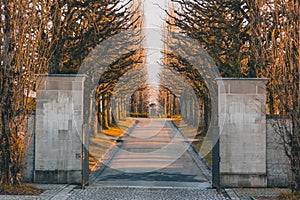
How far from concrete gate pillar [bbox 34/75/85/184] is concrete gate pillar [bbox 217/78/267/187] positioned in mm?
3898

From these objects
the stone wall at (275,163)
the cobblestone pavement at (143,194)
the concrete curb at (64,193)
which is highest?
the stone wall at (275,163)

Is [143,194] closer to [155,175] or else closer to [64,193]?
[64,193]

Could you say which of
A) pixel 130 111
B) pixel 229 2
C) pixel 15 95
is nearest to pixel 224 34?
pixel 229 2

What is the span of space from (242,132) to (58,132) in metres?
5.00

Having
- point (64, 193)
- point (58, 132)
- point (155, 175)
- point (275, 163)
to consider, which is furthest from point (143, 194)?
point (155, 175)

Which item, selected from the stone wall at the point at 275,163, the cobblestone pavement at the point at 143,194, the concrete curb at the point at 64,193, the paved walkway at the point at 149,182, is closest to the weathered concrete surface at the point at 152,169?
the paved walkway at the point at 149,182

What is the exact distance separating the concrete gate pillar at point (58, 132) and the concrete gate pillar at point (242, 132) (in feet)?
12.8

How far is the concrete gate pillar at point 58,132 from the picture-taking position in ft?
44.3

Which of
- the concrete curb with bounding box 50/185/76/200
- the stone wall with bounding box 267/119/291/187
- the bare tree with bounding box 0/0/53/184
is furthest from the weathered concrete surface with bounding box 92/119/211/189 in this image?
the bare tree with bounding box 0/0/53/184

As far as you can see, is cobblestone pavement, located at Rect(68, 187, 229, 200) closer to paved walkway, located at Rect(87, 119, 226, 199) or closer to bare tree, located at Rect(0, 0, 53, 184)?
paved walkway, located at Rect(87, 119, 226, 199)

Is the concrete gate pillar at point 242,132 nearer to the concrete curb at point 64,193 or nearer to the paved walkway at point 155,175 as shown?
the paved walkway at point 155,175

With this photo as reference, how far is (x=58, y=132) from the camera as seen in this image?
1357 centimetres

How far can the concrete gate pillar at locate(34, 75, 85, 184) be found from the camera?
1352cm

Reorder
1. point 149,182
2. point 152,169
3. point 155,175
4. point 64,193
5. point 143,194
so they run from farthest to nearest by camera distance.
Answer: point 152,169
point 155,175
point 149,182
point 143,194
point 64,193
